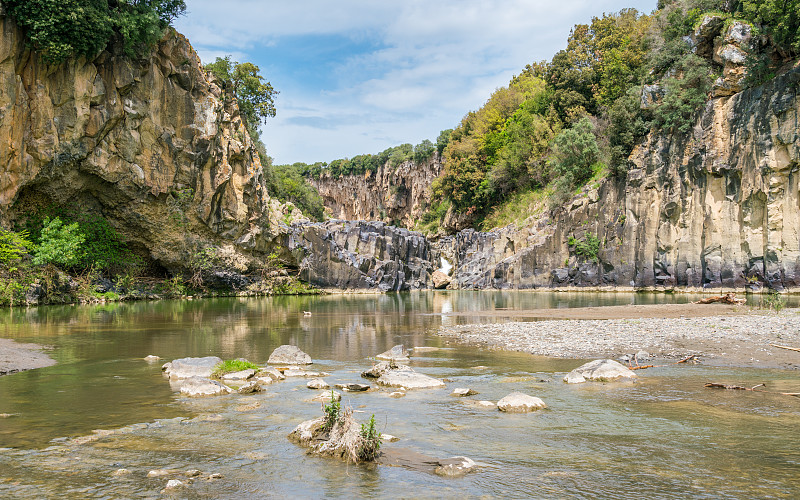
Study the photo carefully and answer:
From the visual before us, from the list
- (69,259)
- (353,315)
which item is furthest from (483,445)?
(69,259)

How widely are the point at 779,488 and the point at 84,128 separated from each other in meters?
41.1

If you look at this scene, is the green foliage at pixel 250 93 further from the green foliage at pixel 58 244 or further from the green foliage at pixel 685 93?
the green foliage at pixel 685 93

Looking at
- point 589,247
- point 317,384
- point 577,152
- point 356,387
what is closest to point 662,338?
point 356,387

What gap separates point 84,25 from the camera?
32.8 metres

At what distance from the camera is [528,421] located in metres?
8.49

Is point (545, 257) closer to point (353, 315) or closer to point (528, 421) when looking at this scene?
point (353, 315)

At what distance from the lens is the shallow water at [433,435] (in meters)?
5.87

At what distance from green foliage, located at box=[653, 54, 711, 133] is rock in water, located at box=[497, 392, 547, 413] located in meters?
47.4

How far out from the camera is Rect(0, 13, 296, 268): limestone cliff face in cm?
3334

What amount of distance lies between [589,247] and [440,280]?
27.4 meters

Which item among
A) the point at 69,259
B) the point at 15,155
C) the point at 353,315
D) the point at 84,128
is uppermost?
the point at 84,128

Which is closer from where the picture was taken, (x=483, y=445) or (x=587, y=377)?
(x=483, y=445)

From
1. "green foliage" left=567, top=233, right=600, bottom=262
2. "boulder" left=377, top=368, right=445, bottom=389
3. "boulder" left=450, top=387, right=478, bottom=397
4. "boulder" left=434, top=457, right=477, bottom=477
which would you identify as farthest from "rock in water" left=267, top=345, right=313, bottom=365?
"green foliage" left=567, top=233, right=600, bottom=262

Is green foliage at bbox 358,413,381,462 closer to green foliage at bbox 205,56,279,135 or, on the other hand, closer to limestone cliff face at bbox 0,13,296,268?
limestone cliff face at bbox 0,13,296,268
